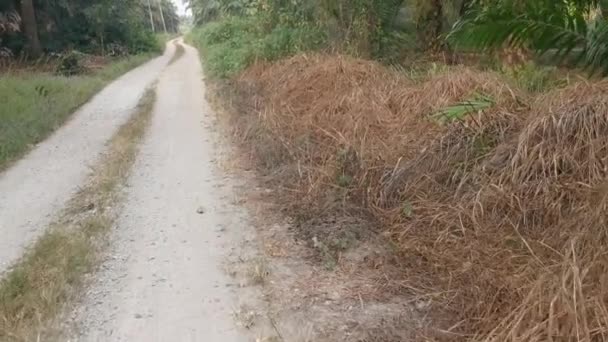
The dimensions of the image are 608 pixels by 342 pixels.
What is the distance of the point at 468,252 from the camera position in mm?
3930

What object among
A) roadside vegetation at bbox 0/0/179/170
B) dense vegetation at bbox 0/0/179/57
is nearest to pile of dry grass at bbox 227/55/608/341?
roadside vegetation at bbox 0/0/179/170

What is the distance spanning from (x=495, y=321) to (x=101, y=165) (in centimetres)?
630

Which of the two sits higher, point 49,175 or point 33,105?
point 33,105

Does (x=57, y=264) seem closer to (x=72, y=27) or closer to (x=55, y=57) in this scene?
(x=55, y=57)

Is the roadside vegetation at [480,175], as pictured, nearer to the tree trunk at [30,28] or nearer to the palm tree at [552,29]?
the palm tree at [552,29]

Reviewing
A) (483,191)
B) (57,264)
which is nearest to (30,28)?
(57,264)

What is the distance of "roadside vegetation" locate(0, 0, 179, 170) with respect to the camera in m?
10.8

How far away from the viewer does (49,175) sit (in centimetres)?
775

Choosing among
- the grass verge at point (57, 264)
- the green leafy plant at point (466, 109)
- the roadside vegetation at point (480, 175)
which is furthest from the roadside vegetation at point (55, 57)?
the green leafy plant at point (466, 109)

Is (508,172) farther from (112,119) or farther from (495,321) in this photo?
(112,119)

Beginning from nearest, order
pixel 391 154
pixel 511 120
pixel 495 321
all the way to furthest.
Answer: pixel 495 321 → pixel 511 120 → pixel 391 154

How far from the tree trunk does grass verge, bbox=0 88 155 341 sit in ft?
52.6

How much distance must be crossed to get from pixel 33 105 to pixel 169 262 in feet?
29.3

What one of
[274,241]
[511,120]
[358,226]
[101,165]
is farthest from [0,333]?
[101,165]
